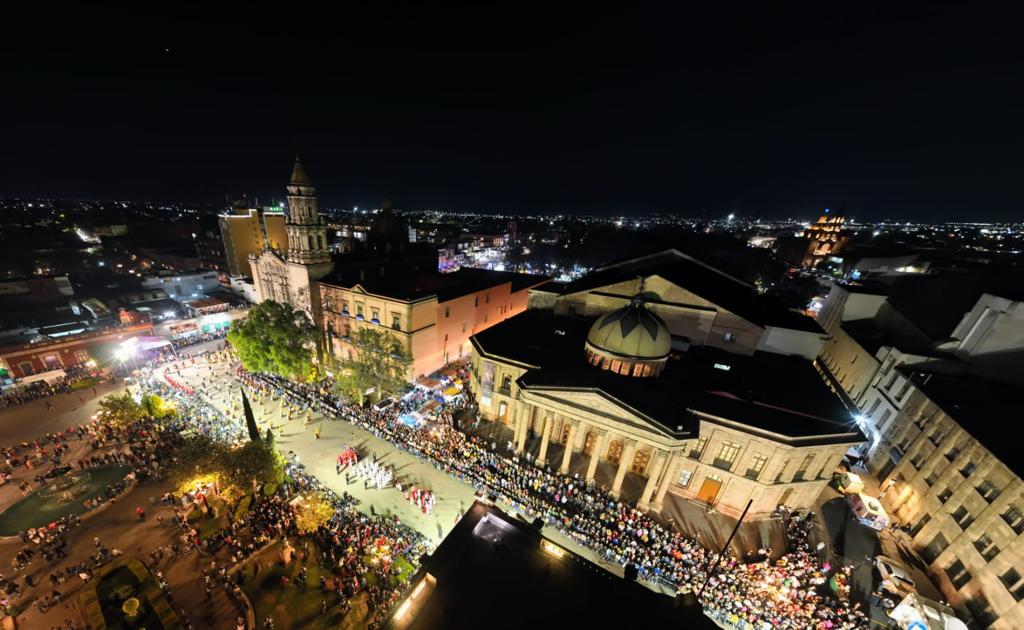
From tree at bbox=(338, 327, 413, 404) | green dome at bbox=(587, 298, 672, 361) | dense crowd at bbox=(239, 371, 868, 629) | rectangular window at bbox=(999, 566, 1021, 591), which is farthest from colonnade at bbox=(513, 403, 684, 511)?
rectangular window at bbox=(999, 566, 1021, 591)

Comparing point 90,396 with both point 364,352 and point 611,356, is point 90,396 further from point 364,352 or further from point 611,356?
point 611,356

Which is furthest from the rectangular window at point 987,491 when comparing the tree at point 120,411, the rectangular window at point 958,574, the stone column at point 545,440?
the tree at point 120,411

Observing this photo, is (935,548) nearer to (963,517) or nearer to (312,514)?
(963,517)

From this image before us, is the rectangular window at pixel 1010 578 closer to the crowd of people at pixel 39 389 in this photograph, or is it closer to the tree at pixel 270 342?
the tree at pixel 270 342

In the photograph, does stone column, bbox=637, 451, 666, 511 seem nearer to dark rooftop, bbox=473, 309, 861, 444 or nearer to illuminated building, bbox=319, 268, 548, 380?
dark rooftop, bbox=473, 309, 861, 444

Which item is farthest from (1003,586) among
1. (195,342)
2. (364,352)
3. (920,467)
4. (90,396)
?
(195,342)
